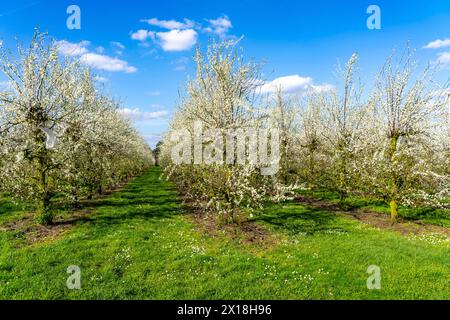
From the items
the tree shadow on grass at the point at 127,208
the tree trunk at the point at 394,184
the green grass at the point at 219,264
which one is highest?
the tree trunk at the point at 394,184

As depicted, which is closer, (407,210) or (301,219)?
(301,219)

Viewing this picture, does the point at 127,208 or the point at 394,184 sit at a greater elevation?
the point at 394,184

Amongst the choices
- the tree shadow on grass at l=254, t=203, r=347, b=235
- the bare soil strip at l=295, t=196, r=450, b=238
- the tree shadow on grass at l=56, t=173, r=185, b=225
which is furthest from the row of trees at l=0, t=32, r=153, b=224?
the bare soil strip at l=295, t=196, r=450, b=238

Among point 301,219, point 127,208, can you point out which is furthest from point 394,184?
point 127,208

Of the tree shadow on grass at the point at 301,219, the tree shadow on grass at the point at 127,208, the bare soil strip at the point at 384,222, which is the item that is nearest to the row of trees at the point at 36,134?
the tree shadow on grass at the point at 127,208

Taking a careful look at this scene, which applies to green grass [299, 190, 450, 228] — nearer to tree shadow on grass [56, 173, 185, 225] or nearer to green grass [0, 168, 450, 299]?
green grass [0, 168, 450, 299]

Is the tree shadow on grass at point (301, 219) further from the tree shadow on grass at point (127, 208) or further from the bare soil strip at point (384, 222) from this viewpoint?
the tree shadow on grass at point (127, 208)

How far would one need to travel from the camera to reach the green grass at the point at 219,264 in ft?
26.9

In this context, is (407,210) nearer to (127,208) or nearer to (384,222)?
(384,222)

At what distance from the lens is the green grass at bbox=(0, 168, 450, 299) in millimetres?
8188

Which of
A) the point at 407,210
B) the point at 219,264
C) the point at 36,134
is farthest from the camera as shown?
the point at 407,210

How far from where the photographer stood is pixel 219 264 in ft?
32.7

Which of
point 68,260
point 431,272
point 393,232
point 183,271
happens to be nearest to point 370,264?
Answer: point 431,272
